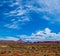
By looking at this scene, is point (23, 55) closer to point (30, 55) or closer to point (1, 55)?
point (30, 55)

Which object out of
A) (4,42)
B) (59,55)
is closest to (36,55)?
(59,55)

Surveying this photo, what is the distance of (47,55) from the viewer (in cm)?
3006

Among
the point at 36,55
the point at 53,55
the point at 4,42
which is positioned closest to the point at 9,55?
the point at 36,55

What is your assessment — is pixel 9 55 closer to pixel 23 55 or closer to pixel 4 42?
pixel 23 55

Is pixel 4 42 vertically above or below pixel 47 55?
above

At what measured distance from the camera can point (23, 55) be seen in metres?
29.4

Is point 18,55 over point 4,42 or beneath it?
beneath

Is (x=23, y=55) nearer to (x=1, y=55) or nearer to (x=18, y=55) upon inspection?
(x=18, y=55)

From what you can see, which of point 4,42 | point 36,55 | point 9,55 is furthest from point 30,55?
point 4,42

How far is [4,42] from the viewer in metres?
63.7

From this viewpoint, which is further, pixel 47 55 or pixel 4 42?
pixel 4 42

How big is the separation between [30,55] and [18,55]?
159 centimetres

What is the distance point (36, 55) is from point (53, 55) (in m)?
2.37

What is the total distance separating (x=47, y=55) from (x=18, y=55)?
386 centimetres
